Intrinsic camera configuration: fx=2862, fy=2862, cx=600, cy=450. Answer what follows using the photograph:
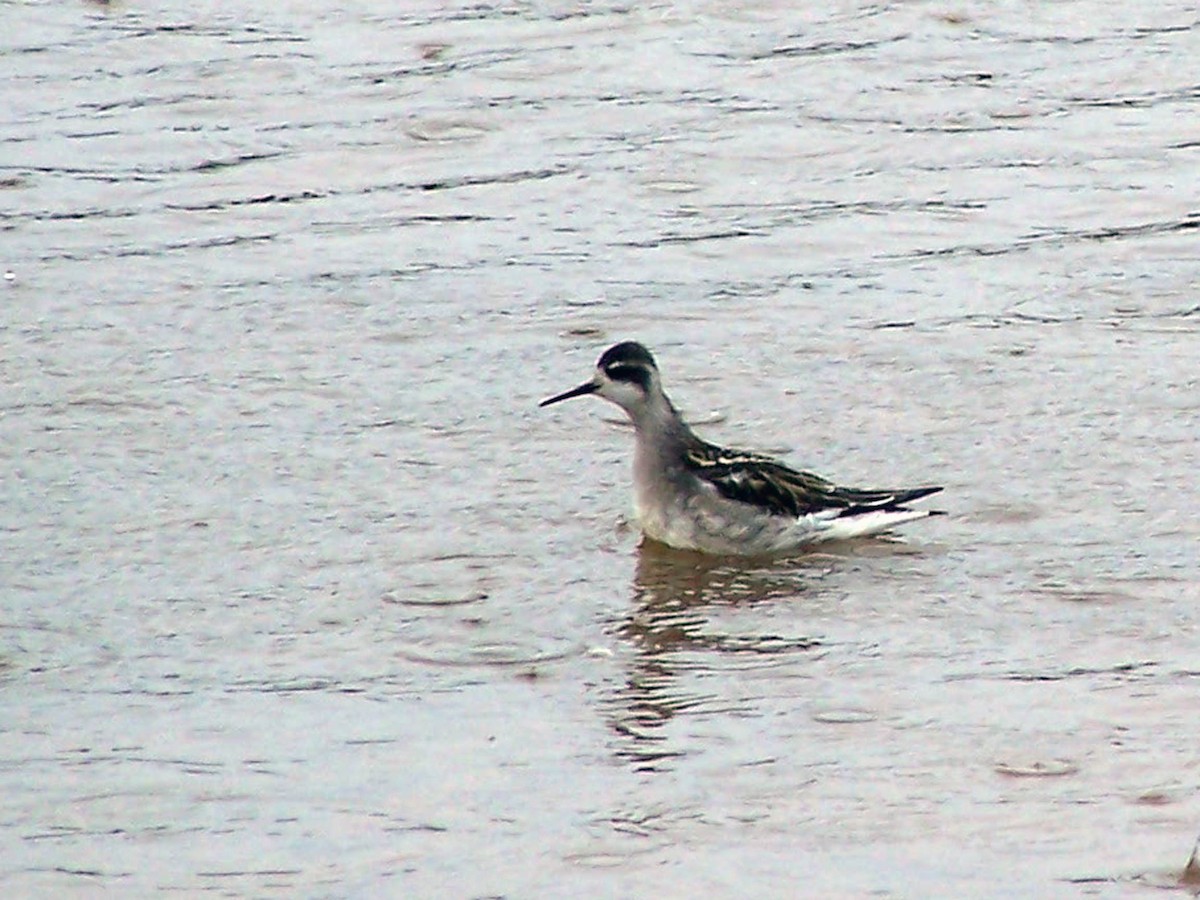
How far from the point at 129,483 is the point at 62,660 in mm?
1813

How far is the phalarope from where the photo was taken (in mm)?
10164

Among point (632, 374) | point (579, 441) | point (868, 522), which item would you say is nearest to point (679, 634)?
point (868, 522)

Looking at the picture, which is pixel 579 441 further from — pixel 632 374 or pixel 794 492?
pixel 794 492

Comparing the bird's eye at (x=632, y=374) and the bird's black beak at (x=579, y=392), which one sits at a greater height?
the bird's eye at (x=632, y=374)

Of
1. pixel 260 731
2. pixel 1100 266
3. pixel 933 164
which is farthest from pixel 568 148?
pixel 260 731

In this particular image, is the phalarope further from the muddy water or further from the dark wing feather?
the muddy water

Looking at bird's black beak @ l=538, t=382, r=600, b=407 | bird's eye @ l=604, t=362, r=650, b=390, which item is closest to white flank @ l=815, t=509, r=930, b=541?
bird's eye @ l=604, t=362, r=650, b=390

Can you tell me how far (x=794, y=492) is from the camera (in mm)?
10180

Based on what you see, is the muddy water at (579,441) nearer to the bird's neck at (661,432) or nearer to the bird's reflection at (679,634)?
the bird's reflection at (679,634)

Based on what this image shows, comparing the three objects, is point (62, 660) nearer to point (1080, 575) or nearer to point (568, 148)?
point (1080, 575)

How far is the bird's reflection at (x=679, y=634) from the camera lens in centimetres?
832

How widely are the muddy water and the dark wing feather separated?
0.21 m

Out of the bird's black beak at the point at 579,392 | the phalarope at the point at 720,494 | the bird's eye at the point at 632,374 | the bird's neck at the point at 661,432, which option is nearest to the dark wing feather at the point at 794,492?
the phalarope at the point at 720,494

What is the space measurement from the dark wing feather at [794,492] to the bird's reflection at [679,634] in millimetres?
250
